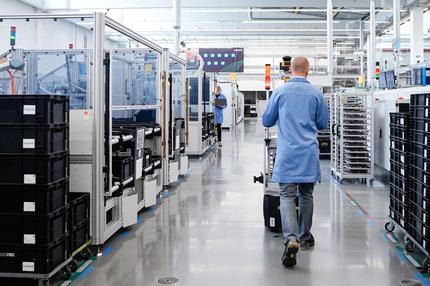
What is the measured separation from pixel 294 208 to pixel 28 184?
6.72ft

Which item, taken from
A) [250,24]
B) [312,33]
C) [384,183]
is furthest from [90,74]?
[312,33]

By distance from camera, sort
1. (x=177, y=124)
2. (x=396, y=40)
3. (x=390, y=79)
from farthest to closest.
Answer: (x=396, y=40)
(x=177, y=124)
(x=390, y=79)

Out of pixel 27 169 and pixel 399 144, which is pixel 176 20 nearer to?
pixel 399 144

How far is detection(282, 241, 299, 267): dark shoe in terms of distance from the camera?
12.2 ft

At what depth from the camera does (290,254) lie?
3.72 meters

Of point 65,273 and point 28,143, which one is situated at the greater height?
point 28,143

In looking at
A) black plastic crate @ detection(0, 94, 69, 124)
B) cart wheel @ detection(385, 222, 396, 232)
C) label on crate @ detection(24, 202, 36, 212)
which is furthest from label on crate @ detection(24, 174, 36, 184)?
cart wheel @ detection(385, 222, 396, 232)

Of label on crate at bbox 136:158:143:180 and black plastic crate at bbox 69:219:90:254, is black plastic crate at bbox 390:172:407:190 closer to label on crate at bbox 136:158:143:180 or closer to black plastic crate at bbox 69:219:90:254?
label on crate at bbox 136:158:143:180

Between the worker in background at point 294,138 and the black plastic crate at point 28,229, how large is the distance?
5.82ft

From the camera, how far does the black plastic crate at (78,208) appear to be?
140 inches

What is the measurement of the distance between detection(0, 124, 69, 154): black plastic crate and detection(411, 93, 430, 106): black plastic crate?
8.91 ft

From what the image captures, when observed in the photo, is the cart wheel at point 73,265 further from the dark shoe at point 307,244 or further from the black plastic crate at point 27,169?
the dark shoe at point 307,244

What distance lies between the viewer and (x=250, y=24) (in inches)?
688

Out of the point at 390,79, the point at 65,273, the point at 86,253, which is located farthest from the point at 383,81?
the point at 65,273
